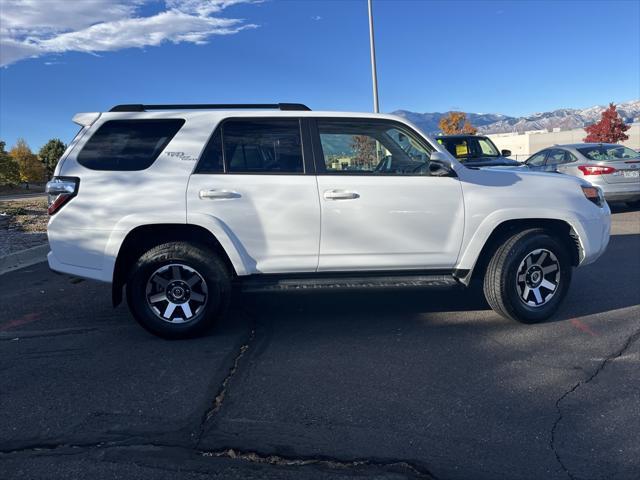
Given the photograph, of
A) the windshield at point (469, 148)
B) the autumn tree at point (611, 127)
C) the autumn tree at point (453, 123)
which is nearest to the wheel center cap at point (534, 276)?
the windshield at point (469, 148)

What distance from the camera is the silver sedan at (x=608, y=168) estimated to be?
11250 mm

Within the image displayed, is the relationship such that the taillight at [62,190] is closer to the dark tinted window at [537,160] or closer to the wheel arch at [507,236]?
the wheel arch at [507,236]

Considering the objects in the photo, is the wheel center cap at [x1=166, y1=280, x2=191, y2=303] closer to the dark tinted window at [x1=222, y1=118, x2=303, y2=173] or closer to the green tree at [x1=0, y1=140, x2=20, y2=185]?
the dark tinted window at [x1=222, y1=118, x2=303, y2=173]

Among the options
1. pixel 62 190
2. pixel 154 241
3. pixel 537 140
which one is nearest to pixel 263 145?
pixel 154 241

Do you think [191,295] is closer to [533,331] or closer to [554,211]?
[533,331]

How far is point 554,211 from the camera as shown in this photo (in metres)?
4.79

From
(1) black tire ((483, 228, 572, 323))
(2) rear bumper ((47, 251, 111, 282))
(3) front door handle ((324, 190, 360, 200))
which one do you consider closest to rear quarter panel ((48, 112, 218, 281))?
Answer: (2) rear bumper ((47, 251, 111, 282))

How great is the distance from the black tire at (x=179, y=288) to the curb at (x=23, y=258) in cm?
470

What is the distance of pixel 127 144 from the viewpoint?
4.46 m

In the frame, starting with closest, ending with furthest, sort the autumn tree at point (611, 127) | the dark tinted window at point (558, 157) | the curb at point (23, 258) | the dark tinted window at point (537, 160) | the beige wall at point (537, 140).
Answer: the curb at point (23, 258) < the dark tinted window at point (558, 157) < the dark tinted window at point (537, 160) < the autumn tree at point (611, 127) < the beige wall at point (537, 140)

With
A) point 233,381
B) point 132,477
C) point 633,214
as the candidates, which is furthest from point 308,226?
point 633,214

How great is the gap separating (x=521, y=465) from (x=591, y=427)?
670 mm

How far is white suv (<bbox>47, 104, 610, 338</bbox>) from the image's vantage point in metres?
4.34

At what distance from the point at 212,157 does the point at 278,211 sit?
2.46ft
